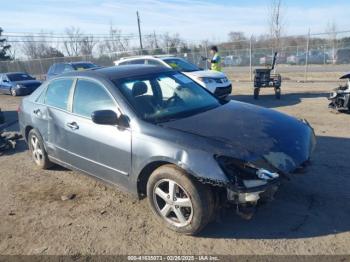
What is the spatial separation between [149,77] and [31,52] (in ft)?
177

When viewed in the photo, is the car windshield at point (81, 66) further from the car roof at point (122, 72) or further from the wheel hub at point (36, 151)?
the car roof at point (122, 72)

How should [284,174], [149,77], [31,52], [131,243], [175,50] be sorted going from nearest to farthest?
[284,174] < [131,243] < [149,77] < [175,50] < [31,52]

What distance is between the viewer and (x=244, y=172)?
328 centimetres

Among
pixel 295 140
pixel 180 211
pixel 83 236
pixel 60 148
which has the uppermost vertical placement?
pixel 295 140

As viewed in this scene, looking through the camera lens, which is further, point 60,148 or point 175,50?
point 175,50

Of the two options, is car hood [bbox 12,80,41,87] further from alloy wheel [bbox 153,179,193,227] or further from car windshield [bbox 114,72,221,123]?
alloy wheel [bbox 153,179,193,227]

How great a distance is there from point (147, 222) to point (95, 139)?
123 centimetres

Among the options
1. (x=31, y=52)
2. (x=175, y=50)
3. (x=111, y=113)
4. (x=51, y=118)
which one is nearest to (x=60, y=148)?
(x=51, y=118)

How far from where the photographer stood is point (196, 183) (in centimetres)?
341

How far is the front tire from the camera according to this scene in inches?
134

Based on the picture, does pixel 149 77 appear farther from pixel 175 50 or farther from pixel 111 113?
pixel 175 50

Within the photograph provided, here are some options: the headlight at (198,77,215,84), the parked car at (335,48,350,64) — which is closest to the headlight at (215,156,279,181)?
the headlight at (198,77,215,84)

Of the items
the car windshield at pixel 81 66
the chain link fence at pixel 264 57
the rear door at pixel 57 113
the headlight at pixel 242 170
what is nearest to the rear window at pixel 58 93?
the rear door at pixel 57 113

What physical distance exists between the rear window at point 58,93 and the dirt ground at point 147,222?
1.24m
